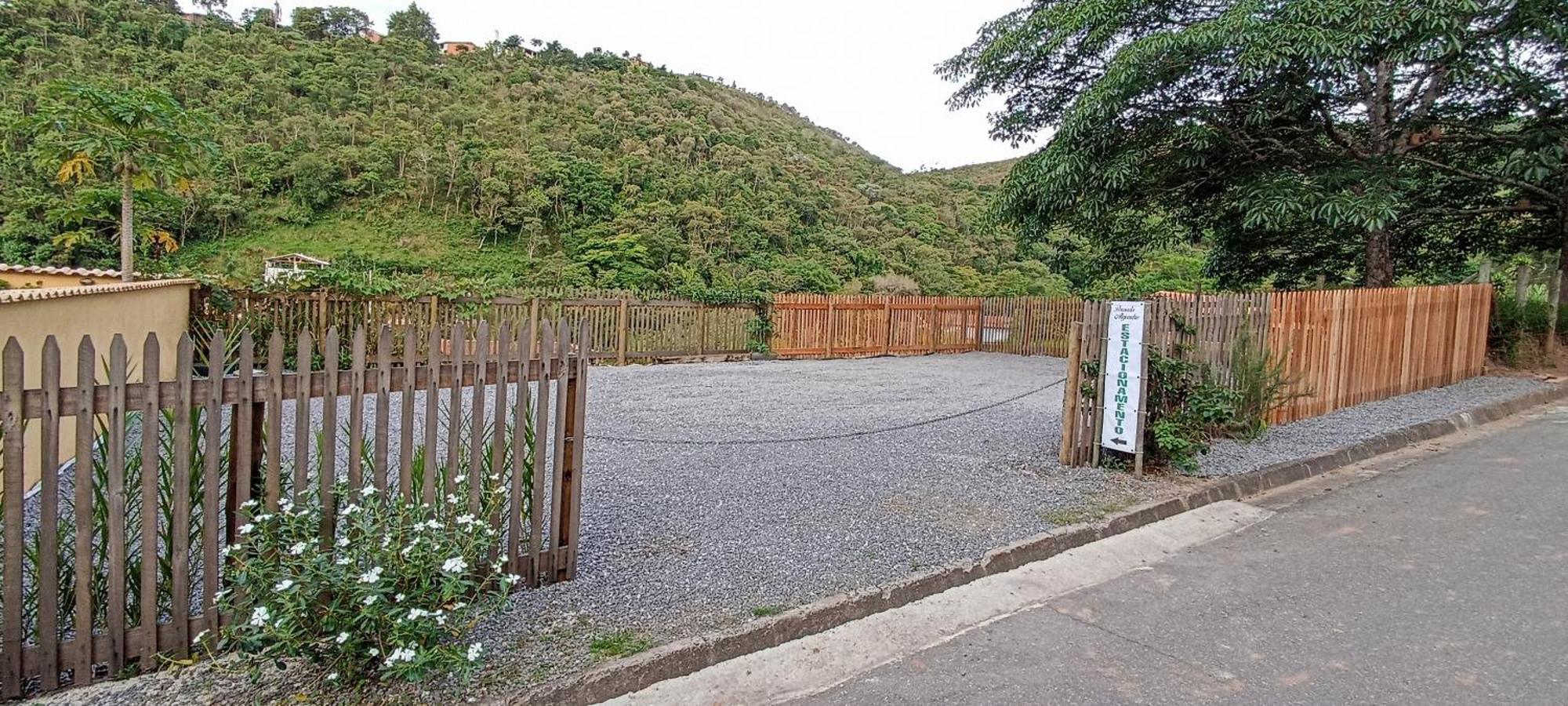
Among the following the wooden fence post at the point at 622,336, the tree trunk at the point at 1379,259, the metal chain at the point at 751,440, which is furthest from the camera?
the wooden fence post at the point at 622,336

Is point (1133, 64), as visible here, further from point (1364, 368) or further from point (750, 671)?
point (750, 671)

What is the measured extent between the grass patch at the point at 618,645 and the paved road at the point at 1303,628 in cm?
73

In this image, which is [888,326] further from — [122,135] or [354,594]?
[354,594]

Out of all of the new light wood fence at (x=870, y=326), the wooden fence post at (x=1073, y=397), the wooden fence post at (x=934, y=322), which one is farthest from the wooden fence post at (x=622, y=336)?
the wooden fence post at (x=1073, y=397)

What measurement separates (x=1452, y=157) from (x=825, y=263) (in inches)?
922

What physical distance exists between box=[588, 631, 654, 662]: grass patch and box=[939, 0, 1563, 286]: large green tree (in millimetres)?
10082

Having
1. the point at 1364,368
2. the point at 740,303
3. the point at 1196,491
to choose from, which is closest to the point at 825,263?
the point at 740,303

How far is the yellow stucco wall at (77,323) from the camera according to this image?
15.4 ft

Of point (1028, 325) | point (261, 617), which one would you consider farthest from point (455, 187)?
point (261, 617)

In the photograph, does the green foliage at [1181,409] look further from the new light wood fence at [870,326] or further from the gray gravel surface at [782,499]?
the new light wood fence at [870,326]

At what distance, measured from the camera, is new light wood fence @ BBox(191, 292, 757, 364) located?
11359 mm

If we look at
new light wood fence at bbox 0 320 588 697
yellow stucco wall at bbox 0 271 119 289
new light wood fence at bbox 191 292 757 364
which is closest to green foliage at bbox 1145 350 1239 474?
new light wood fence at bbox 0 320 588 697

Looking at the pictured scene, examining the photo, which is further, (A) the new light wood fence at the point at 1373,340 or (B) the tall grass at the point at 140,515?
(A) the new light wood fence at the point at 1373,340

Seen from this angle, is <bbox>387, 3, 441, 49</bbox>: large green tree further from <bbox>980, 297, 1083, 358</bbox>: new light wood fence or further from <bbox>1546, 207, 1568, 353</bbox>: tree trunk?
<bbox>1546, 207, 1568, 353</bbox>: tree trunk
